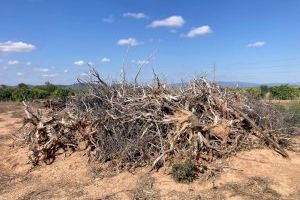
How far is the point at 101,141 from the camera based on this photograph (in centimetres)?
738

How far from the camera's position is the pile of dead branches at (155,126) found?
7.14 m

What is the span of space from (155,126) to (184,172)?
140cm

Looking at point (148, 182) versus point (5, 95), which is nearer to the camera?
point (148, 182)

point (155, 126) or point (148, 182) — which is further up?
point (155, 126)

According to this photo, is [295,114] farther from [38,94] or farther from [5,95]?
[5,95]

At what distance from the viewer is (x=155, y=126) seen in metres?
7.51

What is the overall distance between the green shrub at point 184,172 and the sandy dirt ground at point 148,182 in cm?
10

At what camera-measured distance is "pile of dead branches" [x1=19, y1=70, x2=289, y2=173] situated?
714 cm

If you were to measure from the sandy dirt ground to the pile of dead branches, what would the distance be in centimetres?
28

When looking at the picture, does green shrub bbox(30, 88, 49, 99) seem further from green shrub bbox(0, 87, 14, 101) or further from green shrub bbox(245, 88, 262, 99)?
green shrub bbox(245, 88, 262, 99)

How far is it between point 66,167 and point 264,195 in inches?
133

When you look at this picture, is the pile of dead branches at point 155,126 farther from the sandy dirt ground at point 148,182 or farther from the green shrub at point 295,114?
the green shrub at point 295,114

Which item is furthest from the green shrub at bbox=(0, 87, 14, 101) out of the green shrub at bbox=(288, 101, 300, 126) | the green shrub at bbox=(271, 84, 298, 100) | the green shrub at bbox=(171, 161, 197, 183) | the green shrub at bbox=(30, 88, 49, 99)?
the green shrub at bbox=(171, 161, 197, 183)

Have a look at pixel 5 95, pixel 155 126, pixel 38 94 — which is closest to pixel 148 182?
pixel 155 126
